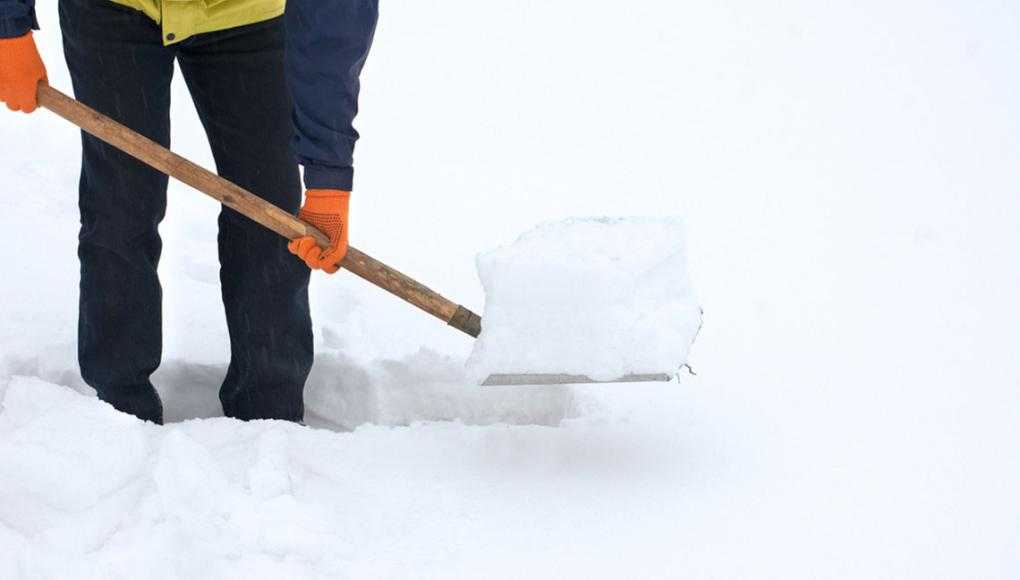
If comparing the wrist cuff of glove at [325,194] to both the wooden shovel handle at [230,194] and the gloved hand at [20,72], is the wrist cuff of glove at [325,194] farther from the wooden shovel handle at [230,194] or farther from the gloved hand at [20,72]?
the gloved hand at [20,72]

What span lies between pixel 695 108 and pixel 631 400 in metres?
2.37

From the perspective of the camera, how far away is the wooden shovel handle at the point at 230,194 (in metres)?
2.30

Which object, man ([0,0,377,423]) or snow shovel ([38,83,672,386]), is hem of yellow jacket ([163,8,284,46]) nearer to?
man ([0,0,377,423])

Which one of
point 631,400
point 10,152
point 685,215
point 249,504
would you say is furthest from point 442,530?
point 10,152

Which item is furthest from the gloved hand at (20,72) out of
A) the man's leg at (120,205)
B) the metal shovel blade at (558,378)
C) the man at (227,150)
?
the metal shovel blade at (558,378)

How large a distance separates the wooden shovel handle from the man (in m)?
0.04

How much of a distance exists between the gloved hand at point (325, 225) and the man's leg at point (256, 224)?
0.24m

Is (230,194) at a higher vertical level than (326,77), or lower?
lower

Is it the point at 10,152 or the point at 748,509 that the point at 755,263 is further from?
the point at 10,152

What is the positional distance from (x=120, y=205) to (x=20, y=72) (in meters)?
0.35

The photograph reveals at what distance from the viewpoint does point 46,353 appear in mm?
2689

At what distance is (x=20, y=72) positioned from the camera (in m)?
2.29

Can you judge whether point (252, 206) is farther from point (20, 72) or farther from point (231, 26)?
point (20, 72)

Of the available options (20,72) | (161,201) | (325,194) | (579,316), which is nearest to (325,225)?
(325,194)
